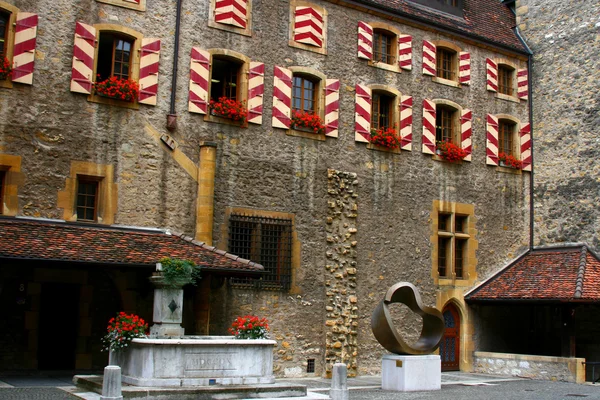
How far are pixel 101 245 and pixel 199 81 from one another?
417 centimetres

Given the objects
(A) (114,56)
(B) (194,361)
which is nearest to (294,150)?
(A) (114,56)

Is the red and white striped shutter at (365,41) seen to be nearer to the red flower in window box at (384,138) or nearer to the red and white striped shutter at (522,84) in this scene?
the red flower in window box at (384,138)

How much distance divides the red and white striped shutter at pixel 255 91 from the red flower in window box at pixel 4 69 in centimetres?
472

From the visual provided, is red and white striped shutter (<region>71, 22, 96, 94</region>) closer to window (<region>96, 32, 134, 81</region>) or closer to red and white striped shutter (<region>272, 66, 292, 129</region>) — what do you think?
window (<region>96, 32, 134, 81</region>)

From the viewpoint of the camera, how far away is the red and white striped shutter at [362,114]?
17328 millimetres

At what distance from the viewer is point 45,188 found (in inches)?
537

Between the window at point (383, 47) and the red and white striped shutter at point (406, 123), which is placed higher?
the window at point (383, 47)

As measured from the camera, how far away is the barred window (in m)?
15.5

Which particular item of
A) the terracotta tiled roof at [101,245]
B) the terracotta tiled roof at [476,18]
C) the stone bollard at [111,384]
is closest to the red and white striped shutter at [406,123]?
the terracotta tiled roof at [476,18]

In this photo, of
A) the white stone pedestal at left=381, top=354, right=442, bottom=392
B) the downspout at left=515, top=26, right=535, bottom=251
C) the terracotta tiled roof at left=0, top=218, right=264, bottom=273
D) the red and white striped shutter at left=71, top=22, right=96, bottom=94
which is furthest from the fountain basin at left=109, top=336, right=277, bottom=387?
the downspout at left=515, top=26, right=535, bottom=251

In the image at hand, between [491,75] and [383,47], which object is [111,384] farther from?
[491,75]

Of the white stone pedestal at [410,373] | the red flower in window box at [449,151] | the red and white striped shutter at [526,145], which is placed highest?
the red and white striped shutter at [526,145]

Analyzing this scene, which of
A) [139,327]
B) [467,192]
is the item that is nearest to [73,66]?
[139,327]

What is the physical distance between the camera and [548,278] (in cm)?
1772
